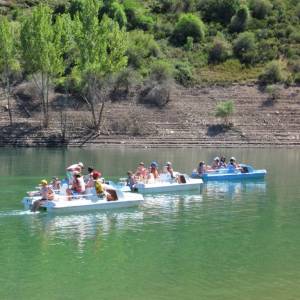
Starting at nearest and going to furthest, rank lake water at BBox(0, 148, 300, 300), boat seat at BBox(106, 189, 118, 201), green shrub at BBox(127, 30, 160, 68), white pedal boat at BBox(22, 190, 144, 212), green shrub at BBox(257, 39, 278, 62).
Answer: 1. lake water at BBox(0, 148, 300, 300)
2. white pedal boat at BBox(22, 190, 144, 212)
3. boat seat at BBox(106, 189, 118, 201)
4. green shrub at BBox(127, 30, 160, 68)
5. green shrub at BBox(257, 39, 278, 62)

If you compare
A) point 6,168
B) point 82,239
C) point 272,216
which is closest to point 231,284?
point 82,239

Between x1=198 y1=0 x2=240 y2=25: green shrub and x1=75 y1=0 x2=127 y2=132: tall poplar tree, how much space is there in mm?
32444

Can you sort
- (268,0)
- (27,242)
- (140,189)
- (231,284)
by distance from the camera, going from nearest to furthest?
(231,284) → (27,242) → (140,189) → (268,0)

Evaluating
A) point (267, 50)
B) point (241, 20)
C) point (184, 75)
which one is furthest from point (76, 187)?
point (241, 20)

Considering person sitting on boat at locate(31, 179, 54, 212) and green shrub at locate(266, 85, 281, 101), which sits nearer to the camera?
person sitting on boat at locate(31, 179, 54, 212)

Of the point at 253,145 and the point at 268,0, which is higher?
the point at 268,0

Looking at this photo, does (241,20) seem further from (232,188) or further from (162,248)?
(162,248)

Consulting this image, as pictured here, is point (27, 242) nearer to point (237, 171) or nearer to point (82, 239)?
point (82, 239)

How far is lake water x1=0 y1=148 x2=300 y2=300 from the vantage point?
61.3ft

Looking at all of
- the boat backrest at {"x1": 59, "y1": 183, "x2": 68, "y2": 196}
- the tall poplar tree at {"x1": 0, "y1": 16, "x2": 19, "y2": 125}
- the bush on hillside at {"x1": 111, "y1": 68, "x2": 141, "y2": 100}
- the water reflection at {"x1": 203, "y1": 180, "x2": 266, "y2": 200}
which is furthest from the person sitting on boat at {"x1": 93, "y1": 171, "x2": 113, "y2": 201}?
the bush on hillside at {"x1": 111, "y1": 68, "x2": 141, "y2": 100}

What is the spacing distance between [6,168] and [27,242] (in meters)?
22.7

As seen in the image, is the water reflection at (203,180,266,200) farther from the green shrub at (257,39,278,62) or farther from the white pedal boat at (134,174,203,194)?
the green shrub at (257,39,278,62)

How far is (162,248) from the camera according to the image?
23.4m

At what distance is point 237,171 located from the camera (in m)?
43.8
